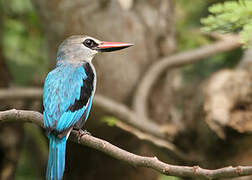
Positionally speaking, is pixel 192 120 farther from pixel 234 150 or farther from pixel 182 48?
pixel 182 48

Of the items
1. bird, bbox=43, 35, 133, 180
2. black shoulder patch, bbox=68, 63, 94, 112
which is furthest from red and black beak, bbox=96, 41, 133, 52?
black shoulder patch, bbox=68, 63, 94, 112

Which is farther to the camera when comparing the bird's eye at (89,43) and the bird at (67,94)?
the bird's eye at (89,43)

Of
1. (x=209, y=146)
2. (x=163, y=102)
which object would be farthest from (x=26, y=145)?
(x=209, y=146)

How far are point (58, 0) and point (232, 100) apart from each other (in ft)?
7.26

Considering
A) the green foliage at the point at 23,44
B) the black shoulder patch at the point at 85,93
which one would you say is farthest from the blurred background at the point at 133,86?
the black shoulder patch at the point at 85,93

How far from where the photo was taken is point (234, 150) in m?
4.44

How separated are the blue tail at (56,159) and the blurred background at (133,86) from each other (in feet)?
3.95

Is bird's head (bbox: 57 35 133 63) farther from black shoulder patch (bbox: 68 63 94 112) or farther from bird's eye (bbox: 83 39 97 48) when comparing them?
black shoulder patch (bbox: 68 63 94 112)

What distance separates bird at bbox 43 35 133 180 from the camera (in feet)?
10.4

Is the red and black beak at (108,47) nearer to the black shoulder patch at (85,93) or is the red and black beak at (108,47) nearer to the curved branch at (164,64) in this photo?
the black shoulder patch at (85,93)

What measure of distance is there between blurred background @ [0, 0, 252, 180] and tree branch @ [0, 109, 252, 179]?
1.38 metres

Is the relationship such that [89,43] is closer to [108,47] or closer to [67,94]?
[108,47]

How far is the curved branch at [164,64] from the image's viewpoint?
5.50m

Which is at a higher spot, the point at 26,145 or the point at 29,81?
the point at 29,81
